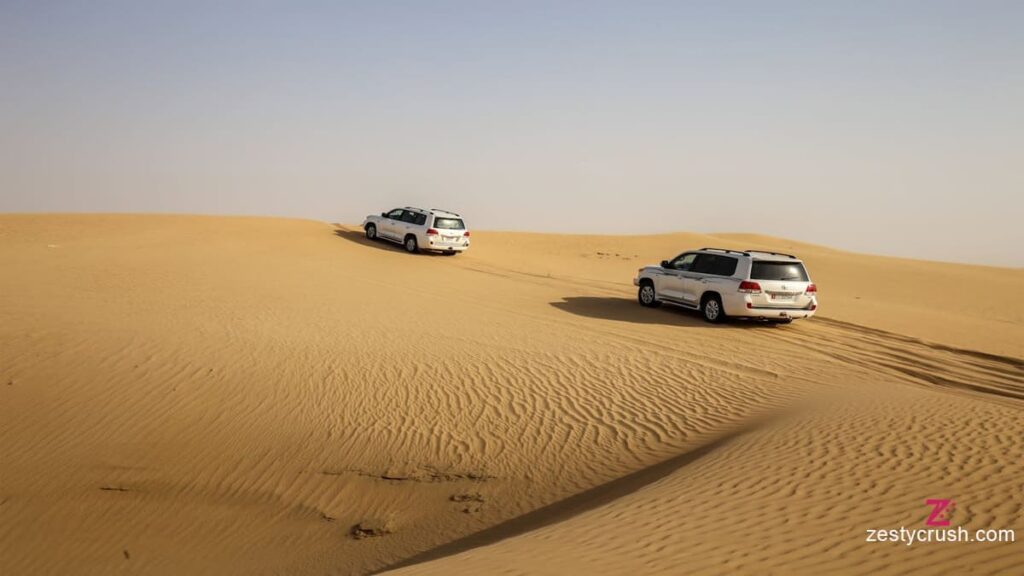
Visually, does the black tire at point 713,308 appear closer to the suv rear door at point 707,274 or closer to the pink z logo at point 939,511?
the suv rear door at point 707,274

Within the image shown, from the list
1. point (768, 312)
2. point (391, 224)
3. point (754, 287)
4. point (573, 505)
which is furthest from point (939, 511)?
point (391, 224)

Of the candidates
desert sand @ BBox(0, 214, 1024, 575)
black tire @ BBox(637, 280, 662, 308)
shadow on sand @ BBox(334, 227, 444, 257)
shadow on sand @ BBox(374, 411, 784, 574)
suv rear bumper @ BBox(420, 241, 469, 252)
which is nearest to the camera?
desert sand @ BBox(0, 214, 1024, 575)

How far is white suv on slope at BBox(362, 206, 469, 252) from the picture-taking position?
26797 mm

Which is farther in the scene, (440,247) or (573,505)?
(440,247)

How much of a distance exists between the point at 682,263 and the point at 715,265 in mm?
1393

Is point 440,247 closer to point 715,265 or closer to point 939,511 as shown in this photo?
point 715,265

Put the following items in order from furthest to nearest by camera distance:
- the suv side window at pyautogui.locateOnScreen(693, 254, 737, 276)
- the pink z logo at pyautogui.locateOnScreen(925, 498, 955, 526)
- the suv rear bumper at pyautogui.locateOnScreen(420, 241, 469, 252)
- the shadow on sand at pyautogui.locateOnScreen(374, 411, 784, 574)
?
the suv rear bumper at pyautogui.locateOnScreen(420, 241, 469, 252), the suv side window at pyautogui.locateOnScreen(693, 254, 737, 276), the shadow on sand at pyautogui.locateOnScreen(374, 411, 784, 574), the pink z logo at pyautogui.locateOnScreen(925, 498, 955, 526)

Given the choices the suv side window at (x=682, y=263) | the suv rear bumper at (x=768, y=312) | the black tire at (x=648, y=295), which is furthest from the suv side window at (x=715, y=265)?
the black tire at (x=648, y=295)

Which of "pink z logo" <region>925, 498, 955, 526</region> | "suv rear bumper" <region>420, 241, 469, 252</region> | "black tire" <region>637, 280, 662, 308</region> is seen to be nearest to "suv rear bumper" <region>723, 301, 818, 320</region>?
"black tire" <region>637, 280, 662, 308</region>

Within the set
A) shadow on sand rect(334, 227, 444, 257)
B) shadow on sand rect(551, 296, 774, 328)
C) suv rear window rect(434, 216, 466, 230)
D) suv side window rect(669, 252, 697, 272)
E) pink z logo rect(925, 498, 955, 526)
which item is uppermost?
suv rear window rect(434, 216, 466, 230)

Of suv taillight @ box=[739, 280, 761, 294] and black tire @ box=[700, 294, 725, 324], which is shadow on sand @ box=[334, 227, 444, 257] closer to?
black tire @ box=[700, 294, 725, 324]

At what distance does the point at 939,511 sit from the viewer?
586cm

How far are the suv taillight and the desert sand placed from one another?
100 cm

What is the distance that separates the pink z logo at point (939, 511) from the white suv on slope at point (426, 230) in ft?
72.6
